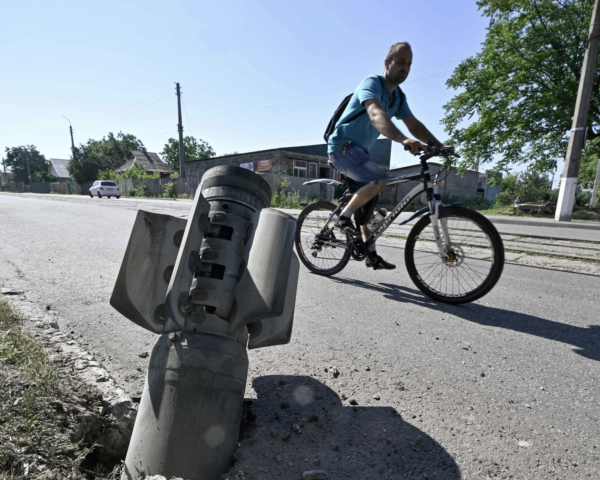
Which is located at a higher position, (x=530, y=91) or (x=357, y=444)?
(x=530, y=91)

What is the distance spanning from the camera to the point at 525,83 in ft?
68.2

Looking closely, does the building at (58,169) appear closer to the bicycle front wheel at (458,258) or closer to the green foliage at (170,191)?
the green foliage at (170,191)

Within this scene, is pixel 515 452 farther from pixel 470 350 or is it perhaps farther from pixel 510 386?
pixel 470 350

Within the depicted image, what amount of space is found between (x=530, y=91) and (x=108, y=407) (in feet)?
83.0

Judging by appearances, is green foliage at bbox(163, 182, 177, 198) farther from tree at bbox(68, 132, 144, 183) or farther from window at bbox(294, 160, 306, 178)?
tree at bbox(68, 132, 144, 183)

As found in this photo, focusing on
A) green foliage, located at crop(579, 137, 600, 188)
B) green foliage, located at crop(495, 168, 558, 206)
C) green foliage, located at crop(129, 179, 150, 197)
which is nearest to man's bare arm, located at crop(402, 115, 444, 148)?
green foliage, located at crop(495, 168, 558, 206)

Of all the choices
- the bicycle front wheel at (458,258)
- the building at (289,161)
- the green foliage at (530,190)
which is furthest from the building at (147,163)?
the bicycle front wheel at (458,258)

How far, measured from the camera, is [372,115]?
3139 millimetres

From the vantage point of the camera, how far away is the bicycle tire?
13.7 ft

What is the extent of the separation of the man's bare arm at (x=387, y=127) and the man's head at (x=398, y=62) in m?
0.48

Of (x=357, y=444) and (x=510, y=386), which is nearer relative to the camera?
(x=357, y=444)

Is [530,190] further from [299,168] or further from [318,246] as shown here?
[318,246]

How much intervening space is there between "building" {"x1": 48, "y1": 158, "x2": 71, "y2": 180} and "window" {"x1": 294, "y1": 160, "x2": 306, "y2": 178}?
69.7m

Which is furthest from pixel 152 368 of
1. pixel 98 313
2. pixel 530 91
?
pixel 530 91
